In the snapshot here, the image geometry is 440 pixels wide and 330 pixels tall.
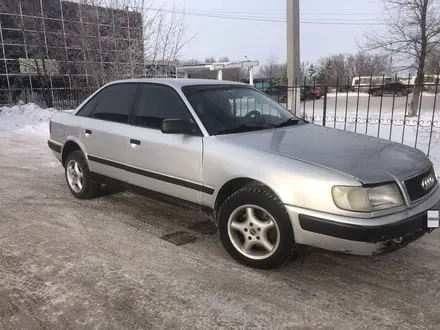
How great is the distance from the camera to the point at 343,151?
332cm

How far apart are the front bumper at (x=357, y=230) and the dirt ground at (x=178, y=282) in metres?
0.39

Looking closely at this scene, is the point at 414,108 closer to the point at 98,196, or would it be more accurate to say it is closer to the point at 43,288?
the point at 98,196

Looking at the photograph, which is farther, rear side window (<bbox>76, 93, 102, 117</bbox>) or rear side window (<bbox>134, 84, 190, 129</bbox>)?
rear side window (<bbox>76, 93, 102, 117</bbox>)

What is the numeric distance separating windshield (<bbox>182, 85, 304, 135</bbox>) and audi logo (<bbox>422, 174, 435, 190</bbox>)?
1483 mm

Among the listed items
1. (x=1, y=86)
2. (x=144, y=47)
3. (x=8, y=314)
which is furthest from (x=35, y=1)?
(x=8, y=314)

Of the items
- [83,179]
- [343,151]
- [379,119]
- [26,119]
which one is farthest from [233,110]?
→ [26,119]

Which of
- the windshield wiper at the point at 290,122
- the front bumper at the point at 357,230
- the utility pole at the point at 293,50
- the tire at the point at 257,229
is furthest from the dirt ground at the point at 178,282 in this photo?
the utility pole at the point at 293,50

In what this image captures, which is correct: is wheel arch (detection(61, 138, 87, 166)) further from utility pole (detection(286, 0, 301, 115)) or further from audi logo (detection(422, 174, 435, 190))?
Answer: utility pole (detection(286, 0, 301, 115))

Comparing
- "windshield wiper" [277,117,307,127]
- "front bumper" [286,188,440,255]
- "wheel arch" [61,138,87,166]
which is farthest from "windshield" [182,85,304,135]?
"wheel arch" [61,138,87,166]

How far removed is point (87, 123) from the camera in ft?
16.3

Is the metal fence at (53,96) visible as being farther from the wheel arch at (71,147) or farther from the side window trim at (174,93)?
the side window trim at (174,93)

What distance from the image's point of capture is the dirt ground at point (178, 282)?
104 inches

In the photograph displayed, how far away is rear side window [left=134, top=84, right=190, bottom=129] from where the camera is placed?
397cm

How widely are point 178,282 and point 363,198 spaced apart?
5.10 ft
